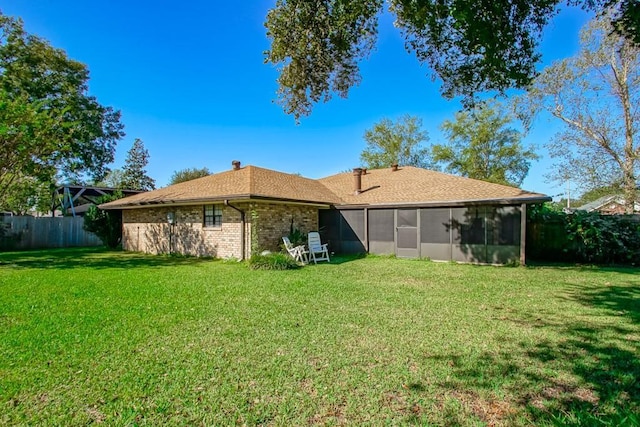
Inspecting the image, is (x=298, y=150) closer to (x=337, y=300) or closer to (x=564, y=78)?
(x=564, y=78)

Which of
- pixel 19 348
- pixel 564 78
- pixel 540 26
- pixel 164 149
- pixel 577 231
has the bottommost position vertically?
pixel 19 348

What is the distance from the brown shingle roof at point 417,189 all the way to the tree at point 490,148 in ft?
44.3

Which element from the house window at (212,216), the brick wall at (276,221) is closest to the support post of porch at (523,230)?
the brick wall at (276,221)

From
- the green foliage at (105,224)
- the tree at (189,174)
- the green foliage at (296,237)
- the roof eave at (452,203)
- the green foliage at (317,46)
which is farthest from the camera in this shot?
the tree at (189,174)

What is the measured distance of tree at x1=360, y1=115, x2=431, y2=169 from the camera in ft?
96.0

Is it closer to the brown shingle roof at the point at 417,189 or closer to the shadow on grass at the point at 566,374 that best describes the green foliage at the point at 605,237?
the brown shingle roof at the point at 417,189

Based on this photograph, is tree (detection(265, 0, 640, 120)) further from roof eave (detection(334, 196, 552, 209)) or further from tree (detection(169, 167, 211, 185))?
tree (detection(169, 167, 211, 185))

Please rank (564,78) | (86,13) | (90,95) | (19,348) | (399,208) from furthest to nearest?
(90,95) → (564,78) → (399,208) → (86,13) → (19,348)

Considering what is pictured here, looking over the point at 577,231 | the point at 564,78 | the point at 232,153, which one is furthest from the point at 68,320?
the point at 564,78

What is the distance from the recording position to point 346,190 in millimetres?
15875

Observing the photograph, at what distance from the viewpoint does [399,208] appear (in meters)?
12.2

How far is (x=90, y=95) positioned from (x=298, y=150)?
14.4m

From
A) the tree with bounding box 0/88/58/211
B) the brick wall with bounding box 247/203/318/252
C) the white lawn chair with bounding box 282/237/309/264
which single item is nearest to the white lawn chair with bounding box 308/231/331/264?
the white lawn chair with bounding box 282/237/309/264

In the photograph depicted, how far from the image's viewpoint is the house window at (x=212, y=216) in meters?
12.0
